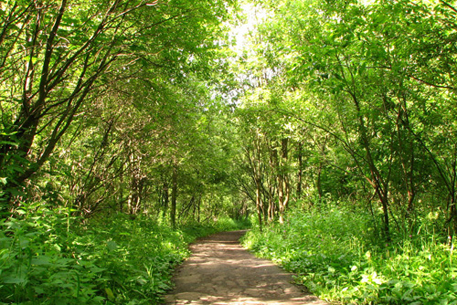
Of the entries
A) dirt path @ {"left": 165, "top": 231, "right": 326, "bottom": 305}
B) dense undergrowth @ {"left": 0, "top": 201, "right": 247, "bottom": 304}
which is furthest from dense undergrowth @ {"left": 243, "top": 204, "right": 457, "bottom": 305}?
dense undergrowth @ {"left": 0, "top": 201, "right": 247, "bottom": 304}

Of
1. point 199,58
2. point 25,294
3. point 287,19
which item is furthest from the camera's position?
point 287,19

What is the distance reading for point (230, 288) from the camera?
5.22m

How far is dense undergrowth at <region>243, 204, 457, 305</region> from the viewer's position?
3.73m

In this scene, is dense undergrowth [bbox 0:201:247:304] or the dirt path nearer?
dense undergrowth [bbox 0:201:247:304]

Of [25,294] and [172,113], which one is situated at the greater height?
[172,113]

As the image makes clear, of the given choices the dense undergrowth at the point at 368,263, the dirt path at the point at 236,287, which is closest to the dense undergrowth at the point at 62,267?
the dirt path at the point at 236,287

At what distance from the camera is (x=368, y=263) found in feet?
15.5

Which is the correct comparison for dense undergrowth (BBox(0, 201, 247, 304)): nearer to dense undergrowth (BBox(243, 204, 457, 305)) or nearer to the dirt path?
the dirt path

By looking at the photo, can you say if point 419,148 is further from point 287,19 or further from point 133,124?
point 133,124

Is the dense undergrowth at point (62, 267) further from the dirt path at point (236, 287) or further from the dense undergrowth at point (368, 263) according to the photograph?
the dense undergrowth at point (368, 263)

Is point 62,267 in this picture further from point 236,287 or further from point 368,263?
point 368,263

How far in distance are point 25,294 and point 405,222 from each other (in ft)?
19.7

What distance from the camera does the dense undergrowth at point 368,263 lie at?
373cm

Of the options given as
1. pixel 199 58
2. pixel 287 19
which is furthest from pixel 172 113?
pixel 287 19
